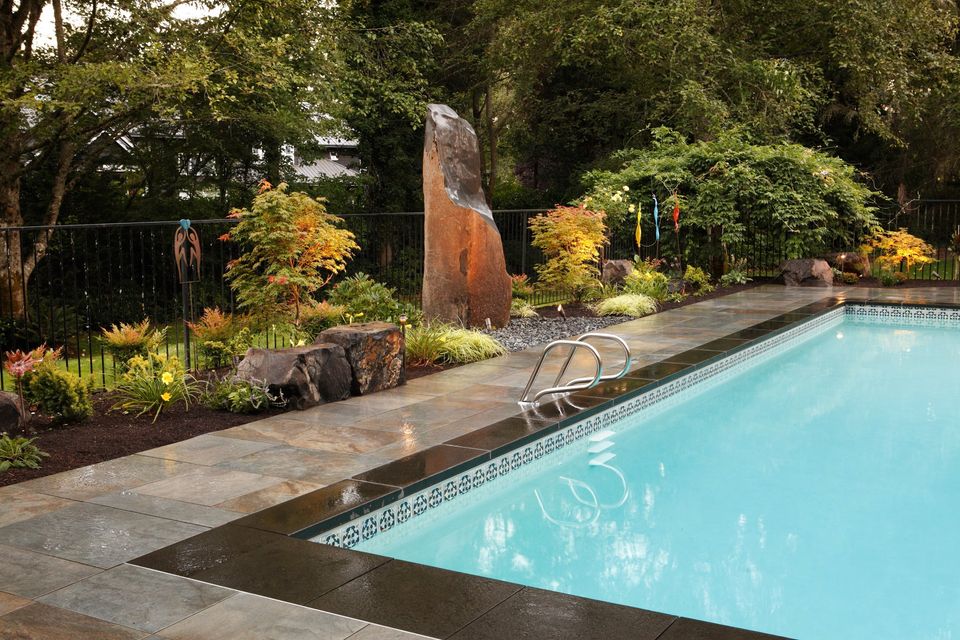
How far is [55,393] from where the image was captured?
5.86 m

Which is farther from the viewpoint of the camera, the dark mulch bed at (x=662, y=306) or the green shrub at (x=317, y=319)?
the dark mulch bed at (x=662, y=306)

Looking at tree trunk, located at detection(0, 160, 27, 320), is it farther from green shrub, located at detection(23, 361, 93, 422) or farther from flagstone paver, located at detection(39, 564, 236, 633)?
flagstone paver, located at detection(39, 564, 236, 633)

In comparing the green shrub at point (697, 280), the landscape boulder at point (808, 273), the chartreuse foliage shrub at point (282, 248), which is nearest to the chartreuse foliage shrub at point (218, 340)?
the chartreuse foliage shrub at point (282, 248)

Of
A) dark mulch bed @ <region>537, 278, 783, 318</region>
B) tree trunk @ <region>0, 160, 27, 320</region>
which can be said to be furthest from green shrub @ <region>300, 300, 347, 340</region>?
tree trunk @ <region>0, 160, 27, 320</region>

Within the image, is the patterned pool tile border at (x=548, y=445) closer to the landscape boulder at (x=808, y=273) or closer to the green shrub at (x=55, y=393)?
the green shrub at (x=55, y=393)

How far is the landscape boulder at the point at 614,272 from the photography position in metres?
13.6

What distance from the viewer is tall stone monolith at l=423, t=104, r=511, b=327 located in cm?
970

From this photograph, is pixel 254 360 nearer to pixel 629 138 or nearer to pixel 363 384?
pixel 363 384

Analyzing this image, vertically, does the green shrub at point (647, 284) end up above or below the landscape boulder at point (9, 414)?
above

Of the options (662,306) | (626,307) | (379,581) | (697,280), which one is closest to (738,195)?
(697,280)

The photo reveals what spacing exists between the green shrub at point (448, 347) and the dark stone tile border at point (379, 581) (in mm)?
3341

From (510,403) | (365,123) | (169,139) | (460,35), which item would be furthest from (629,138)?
(510,403)

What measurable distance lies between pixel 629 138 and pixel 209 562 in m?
18.4

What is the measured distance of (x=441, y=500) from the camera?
5.02 m
